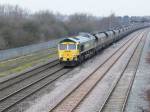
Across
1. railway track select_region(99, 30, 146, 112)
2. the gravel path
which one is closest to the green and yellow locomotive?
railway track select_region(99, 30, 146, 112)

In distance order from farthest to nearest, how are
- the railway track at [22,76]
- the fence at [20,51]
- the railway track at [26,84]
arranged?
the fence at [20,51]
the railway track at [22,76]
the railway track at [26,84]

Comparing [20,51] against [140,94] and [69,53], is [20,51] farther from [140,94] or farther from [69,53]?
[140,94]

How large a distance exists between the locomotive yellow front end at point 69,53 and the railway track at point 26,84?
996mm

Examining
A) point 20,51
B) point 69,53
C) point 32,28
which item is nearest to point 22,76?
point 69,53

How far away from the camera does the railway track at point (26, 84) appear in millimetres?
22011

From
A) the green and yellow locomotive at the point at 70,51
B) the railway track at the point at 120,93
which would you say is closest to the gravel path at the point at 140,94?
the railway track at the point at 120,93

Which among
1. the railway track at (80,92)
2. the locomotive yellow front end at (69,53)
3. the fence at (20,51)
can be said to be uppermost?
the locomotive yellow front end at (69,53)

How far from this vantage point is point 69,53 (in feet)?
116

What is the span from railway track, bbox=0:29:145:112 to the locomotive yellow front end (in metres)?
1.00

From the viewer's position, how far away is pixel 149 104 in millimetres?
20500

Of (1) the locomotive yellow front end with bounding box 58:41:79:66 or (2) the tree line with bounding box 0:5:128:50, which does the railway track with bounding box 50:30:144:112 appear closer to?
(1) the locomotive yellow front end with bounding box 58:41:79:66

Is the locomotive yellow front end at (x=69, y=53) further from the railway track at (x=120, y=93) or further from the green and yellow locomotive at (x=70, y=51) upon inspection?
the railway track at (x=120, y=93)

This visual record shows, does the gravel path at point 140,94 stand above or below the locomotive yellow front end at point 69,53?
below

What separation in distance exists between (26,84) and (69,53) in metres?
9.10
